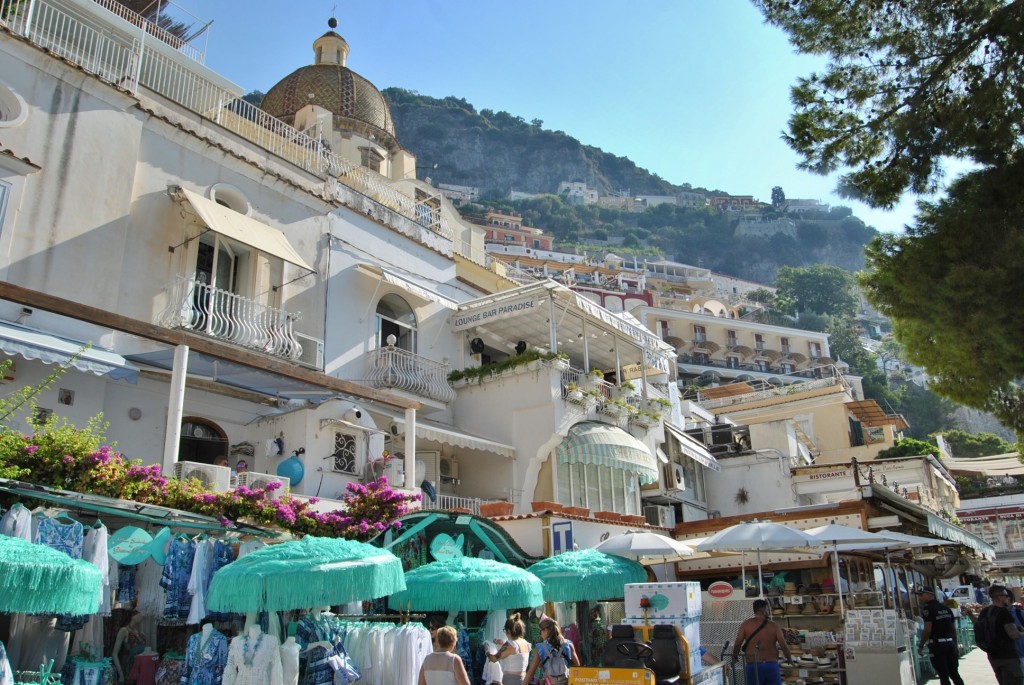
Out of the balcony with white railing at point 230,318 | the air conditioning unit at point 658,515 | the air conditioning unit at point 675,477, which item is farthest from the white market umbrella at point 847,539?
the air conditioning unit at point 675,477

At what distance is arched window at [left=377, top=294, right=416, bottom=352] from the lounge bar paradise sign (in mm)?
1463

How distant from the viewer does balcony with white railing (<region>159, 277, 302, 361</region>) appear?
563 inches

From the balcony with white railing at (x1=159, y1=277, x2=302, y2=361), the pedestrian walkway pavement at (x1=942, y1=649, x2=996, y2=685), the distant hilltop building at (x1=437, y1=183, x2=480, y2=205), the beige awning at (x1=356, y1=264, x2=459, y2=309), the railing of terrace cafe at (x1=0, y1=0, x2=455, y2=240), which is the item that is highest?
the distant hilltop building at (x1=437, y1=183, x2=480, y2=205)

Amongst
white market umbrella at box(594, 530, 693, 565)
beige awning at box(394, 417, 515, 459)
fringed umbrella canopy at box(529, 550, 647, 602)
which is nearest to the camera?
fringed umbrella canopy at box(529, 550, 647, 602)

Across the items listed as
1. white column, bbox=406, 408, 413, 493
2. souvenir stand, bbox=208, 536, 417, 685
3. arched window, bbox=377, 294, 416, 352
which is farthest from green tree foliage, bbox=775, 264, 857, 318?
souvenir stand, bbox=208, 536, 417, 685

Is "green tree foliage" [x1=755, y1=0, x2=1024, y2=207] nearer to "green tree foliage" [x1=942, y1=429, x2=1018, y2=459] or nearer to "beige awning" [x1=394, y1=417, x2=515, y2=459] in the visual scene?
"beige awning" [x1=394, y1=417, x2=515, y2=459]

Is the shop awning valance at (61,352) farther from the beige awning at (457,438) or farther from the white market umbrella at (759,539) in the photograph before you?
the white market umbrella at (759,539)

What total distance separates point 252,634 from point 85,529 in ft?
8.28

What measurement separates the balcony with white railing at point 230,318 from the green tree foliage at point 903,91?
1009 centimetres

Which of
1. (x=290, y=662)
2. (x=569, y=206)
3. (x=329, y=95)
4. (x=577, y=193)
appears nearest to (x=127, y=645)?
(x=290, y=662)

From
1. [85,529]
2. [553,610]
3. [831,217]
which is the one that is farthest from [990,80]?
[831,217]

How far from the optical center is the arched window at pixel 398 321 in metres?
19.8

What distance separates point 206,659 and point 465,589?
3.36 metres

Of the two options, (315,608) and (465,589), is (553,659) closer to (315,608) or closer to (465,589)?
(465,589)
